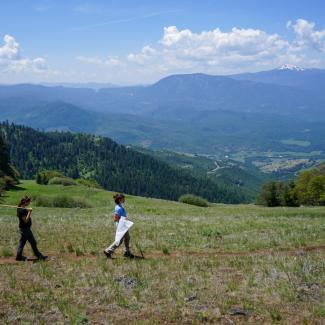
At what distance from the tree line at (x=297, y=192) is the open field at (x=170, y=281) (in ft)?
228

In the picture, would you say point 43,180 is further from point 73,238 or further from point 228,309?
point 228,309

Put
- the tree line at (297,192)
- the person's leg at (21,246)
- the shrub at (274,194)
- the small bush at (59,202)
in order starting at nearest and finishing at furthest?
the person's leg at (21,246), the small bush at (59,202), the tree line at (297,192), the shrub at (274,194)

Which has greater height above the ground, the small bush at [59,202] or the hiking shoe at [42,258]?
the hiking shoe at [42,258]

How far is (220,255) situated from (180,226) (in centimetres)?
1015

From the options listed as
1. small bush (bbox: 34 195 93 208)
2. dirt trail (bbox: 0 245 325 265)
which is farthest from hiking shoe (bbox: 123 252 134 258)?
small bush (bbox: 34 195 93 208)

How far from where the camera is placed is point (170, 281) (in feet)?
49.8

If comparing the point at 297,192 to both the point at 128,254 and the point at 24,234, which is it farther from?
the point at 24,234

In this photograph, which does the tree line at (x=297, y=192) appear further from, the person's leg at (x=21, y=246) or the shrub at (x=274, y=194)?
the person's leg at (x=21, y=246)

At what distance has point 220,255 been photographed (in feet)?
65.1

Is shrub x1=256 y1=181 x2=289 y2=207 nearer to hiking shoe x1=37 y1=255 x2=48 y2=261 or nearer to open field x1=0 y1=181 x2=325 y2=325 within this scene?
open field x1=0 y1=181 x2=325 y2=325

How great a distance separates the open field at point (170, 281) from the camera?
12188 mm

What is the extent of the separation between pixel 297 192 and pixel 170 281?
277 ft

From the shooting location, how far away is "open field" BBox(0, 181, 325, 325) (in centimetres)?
1219

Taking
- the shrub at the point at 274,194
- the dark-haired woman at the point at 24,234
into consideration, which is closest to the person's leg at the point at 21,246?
the dark-haired woman at the point at 24,234
